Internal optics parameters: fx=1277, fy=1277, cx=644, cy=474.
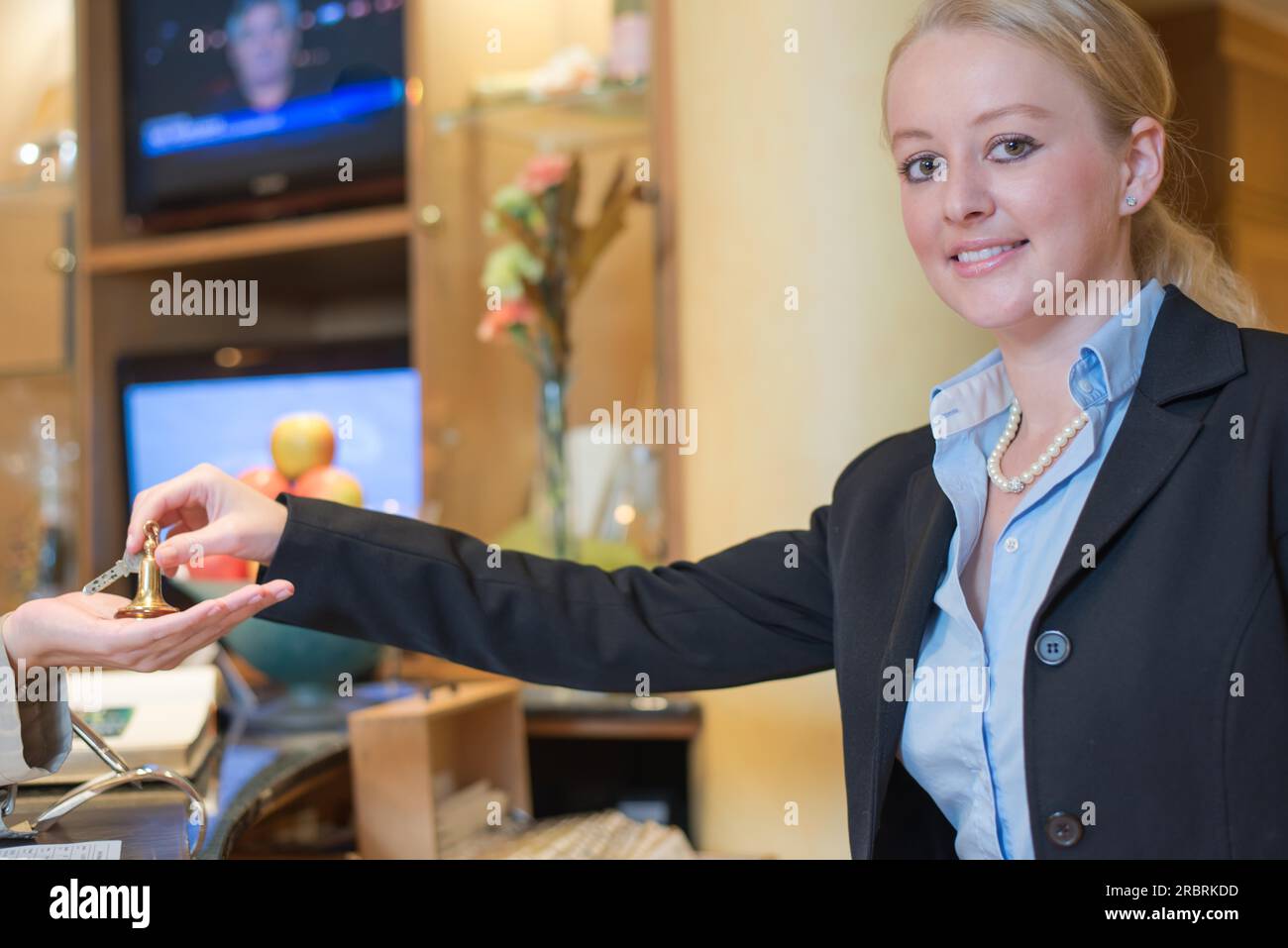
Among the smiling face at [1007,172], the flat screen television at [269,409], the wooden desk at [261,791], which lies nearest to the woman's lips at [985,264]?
the smiling face at [1007,172]

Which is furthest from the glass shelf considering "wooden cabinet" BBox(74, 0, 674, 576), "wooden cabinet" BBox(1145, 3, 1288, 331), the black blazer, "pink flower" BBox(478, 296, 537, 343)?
the black blazer

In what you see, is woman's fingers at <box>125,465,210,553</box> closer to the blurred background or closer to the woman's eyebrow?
the blurred background

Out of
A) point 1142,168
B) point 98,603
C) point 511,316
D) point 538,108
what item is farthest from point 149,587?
point 538,108

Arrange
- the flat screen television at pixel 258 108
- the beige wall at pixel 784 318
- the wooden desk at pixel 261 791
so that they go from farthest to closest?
the flat screen television at pixel 258 108 → the beige wall at pixel 784 318 → the wooden desk at pixel 261 791

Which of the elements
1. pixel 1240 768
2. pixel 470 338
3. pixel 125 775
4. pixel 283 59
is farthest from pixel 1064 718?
pixel 283 59

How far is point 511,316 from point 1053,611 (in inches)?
44.4

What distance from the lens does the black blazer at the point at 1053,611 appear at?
2.51ft

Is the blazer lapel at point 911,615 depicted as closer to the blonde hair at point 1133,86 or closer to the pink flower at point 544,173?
the blonde hair at point 1133,86

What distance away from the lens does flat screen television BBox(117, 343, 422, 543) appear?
6.24ft

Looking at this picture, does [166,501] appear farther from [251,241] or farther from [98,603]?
[251,241]

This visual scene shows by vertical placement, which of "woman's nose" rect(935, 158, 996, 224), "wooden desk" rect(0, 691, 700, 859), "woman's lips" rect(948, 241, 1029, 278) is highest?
"woman's nose" rect(935, 158, 996, 224)

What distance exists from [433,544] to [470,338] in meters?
1.02

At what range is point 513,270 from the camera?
179 cm
